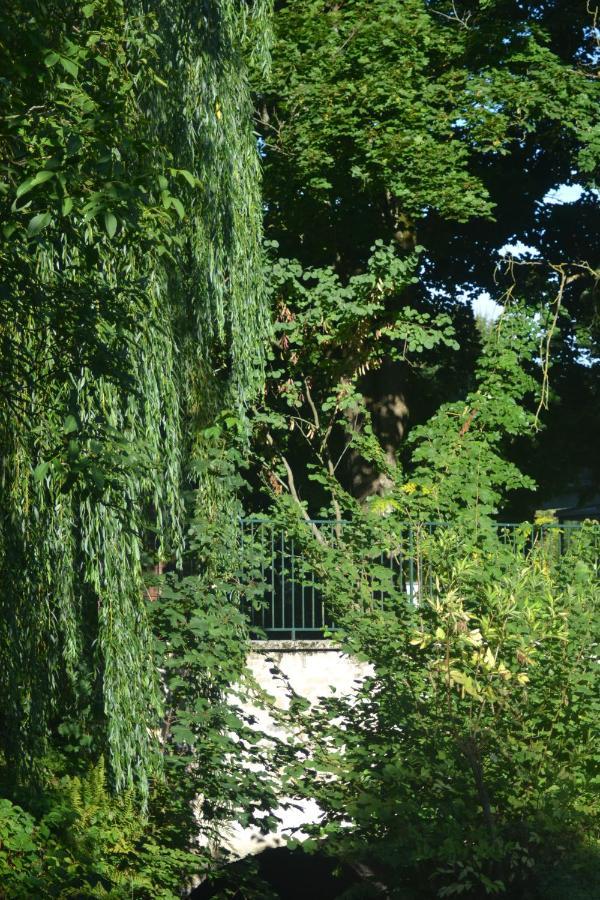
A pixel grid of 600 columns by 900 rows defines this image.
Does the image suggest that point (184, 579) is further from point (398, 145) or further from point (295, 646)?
point (398, 145)

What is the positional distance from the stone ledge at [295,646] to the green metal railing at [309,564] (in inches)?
8.0

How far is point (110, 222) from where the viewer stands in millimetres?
4664

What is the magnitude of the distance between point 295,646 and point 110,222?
6.40m

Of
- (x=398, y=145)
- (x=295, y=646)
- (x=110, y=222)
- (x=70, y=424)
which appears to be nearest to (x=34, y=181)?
(x=110, y=222)

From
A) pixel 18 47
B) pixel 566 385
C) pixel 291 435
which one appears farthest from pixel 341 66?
pixel 18 47

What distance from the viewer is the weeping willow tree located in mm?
5191

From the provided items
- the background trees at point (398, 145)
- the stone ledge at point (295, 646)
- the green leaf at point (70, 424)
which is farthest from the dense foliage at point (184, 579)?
the background trees at point (398, 145)

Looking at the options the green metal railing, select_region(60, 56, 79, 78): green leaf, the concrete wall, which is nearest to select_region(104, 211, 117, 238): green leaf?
select_region(60, 56, 79, 78): green leaf

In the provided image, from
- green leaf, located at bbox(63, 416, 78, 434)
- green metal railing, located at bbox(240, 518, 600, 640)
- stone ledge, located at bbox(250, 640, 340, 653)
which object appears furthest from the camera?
stone ledge, located at bbox(250, 640, 340, 653)

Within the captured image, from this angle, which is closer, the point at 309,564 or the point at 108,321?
the point at 108,321

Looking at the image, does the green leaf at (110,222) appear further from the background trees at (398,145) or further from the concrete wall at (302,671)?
the background trees at (398,145)

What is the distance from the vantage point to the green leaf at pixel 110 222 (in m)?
4.60

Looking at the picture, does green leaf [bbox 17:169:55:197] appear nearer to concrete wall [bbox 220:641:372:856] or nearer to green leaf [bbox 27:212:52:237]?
green leaf [bbox 27:212:52:237]

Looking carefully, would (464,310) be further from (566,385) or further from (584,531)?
(584,531)
